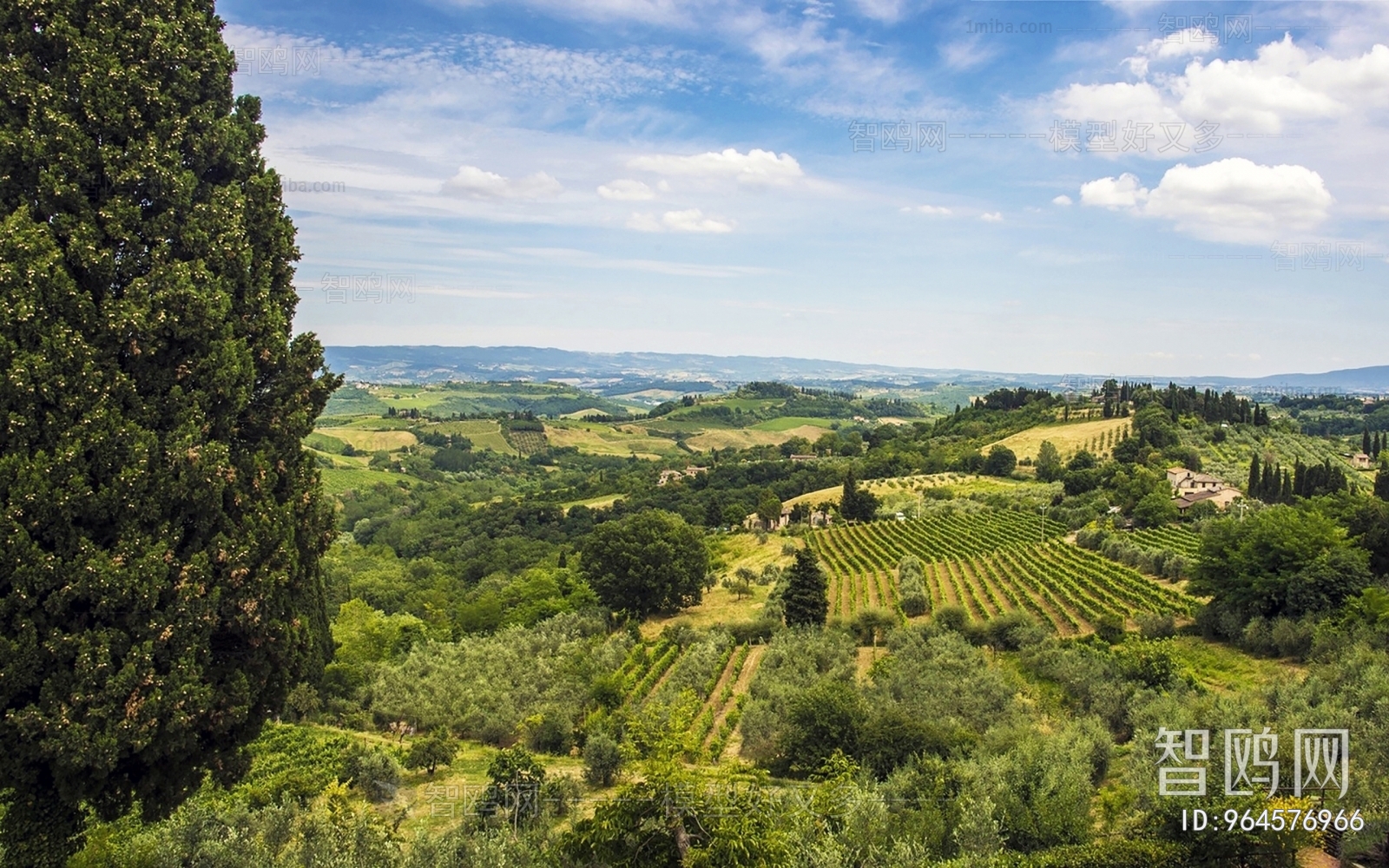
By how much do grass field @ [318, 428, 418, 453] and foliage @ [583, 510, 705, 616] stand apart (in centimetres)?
11733

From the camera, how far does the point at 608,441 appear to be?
172000mm

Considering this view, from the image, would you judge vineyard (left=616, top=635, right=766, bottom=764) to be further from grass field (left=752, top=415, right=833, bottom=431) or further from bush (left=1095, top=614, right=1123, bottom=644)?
grass field (left=752, top=415, right=833, bottom=431)

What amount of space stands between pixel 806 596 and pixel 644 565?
30.6 feet

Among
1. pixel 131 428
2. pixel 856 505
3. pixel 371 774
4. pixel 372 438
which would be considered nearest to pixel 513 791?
pixel 371 774

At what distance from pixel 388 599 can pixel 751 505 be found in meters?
50.2

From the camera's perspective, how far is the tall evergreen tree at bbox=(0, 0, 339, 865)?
28.9 feet

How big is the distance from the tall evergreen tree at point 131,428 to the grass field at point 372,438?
5686 inches

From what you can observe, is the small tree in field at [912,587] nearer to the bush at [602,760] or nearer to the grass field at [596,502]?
the bush at [602,760]

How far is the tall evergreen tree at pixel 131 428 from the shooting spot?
8.82 meters

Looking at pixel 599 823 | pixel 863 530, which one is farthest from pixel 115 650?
pixel 863 530

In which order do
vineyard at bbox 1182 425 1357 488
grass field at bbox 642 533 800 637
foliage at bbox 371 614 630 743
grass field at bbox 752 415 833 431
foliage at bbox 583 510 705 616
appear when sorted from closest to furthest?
foliage at bbox 371 614 630 743
grass field at bbox 642 533 800 637
foliage at bbox 583 510 705 616
vineyard at bbox 1182 425 1357 488
grass field at bbox 752 415 833 431

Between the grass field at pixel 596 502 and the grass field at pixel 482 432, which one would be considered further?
the grass field at pixel 482 432

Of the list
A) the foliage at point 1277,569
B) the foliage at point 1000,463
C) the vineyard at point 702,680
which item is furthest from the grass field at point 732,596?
the foliage at point 1000,463

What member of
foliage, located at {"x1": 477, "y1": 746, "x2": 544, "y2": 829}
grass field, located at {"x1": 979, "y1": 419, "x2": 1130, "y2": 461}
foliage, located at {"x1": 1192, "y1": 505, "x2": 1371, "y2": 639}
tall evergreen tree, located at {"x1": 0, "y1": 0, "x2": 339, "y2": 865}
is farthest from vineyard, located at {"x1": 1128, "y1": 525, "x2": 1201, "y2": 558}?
grass field, located at {"x1": 979, "y1": 419, "x2": 1130, "y2": 461}
